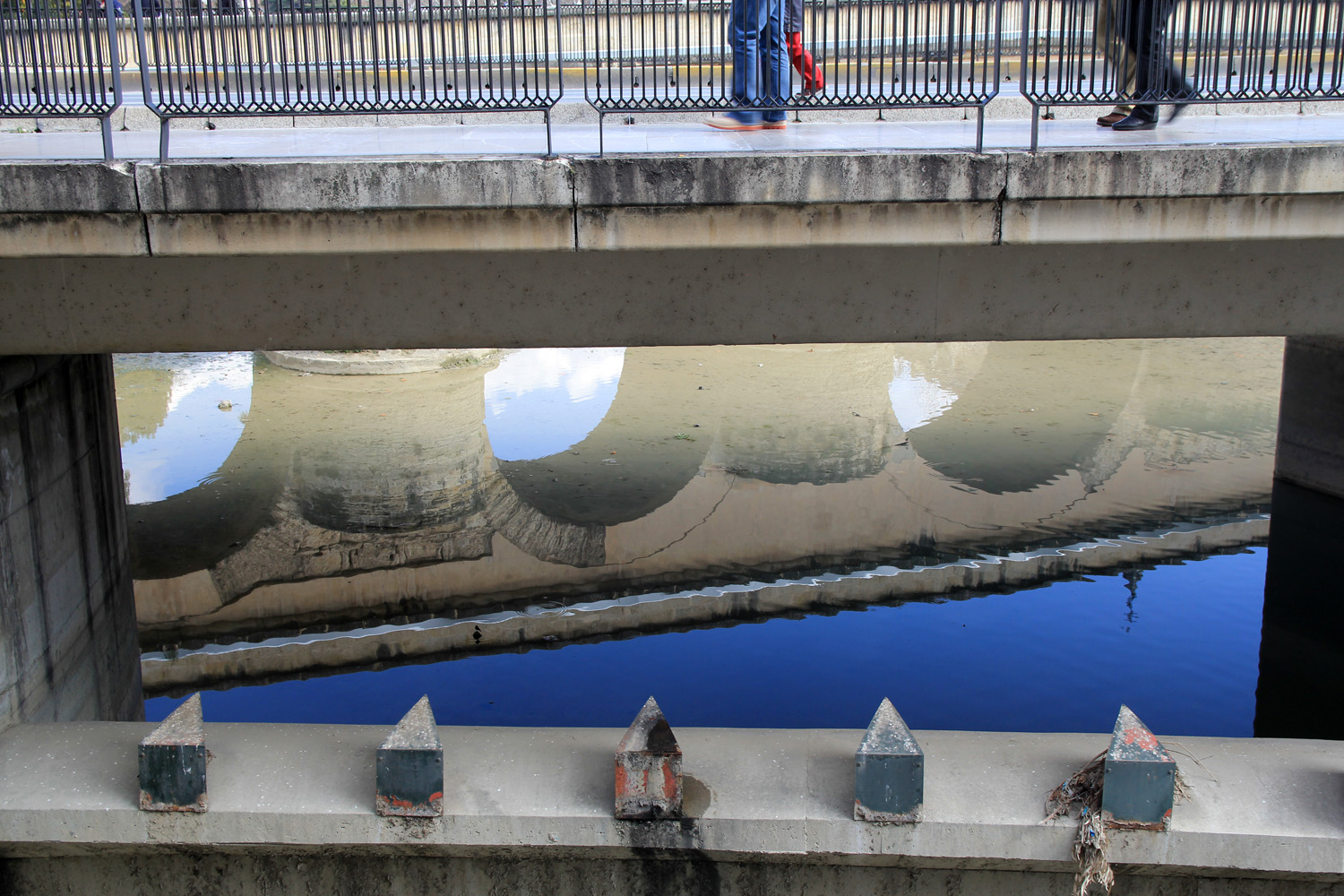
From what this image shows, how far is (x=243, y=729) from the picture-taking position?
5.25m

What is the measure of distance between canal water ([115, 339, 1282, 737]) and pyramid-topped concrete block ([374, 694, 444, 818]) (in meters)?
3.23

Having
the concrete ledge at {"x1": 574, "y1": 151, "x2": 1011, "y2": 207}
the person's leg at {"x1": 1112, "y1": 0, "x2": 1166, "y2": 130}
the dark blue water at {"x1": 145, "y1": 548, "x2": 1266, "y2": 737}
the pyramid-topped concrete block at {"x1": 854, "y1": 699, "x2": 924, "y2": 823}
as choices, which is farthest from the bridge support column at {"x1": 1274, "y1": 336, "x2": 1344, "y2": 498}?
the pyramid-topped concrete block at {"x1": 854, "y1": 699, "x2": 924, "y2": 823}

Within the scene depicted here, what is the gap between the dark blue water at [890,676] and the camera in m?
7.86

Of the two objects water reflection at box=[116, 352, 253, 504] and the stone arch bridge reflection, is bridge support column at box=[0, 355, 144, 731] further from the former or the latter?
water reflection at box=[116, 352, 253, 504]

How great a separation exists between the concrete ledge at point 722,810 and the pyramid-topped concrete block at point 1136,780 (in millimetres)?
76

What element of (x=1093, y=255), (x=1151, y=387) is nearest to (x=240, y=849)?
(x=1093, y=255)

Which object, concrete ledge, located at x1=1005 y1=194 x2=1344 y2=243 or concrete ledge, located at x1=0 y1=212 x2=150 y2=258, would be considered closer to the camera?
concrete ledge, located at x1=0 y1=212 x2=150 y2=258

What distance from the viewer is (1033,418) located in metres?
14.8

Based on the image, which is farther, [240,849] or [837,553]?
[837,553]

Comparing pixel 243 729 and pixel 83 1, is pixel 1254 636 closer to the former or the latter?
pixel 243 729

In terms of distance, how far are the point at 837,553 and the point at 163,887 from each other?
23.5 feet

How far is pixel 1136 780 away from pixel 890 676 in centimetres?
405

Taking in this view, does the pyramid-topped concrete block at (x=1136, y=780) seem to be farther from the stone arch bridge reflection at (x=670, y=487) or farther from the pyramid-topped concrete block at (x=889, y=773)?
the stone arch bridge reflection at (x=670, y=487)

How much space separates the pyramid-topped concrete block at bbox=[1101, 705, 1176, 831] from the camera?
14.3ft
